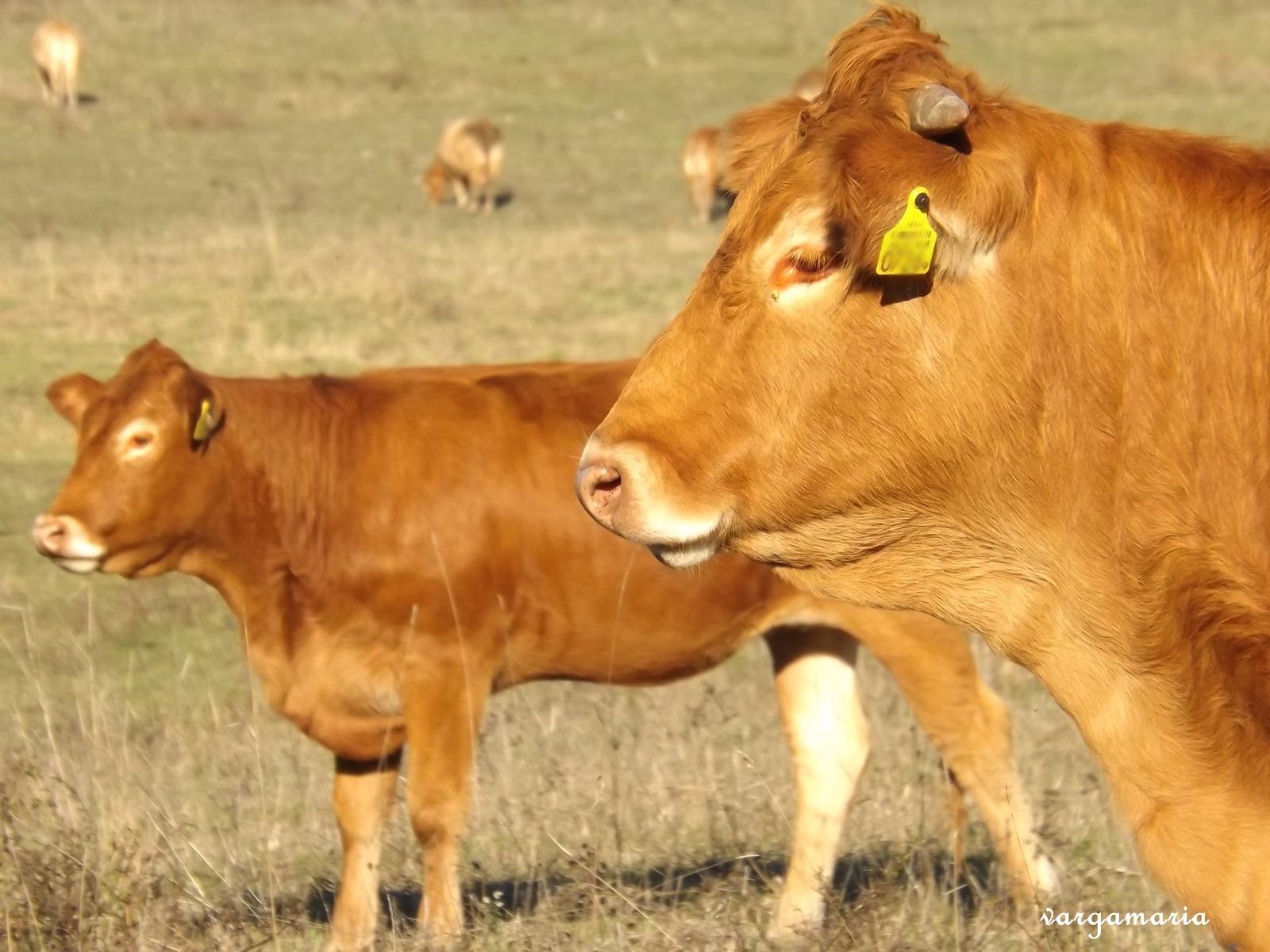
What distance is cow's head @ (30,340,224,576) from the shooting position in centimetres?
586

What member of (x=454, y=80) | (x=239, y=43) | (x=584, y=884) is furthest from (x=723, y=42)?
(x=584, y=884)

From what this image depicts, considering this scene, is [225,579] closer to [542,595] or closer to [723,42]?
[542,595]

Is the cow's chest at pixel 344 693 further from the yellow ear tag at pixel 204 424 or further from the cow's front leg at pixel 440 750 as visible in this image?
the yellow ear tag at pixel 204 424

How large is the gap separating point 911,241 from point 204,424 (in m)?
3.72

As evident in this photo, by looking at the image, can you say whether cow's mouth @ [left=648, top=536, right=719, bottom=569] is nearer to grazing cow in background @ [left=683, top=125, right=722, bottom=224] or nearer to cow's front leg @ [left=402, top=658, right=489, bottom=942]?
cow's front leg @ [left=402, top=658, right=489, bottom=942]

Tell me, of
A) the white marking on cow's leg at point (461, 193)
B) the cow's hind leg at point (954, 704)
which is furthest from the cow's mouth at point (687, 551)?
the white marking on cow's leg at point (461, 193)

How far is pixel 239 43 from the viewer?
3438cm

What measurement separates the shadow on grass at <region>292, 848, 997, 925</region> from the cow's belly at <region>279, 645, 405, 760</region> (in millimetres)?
496

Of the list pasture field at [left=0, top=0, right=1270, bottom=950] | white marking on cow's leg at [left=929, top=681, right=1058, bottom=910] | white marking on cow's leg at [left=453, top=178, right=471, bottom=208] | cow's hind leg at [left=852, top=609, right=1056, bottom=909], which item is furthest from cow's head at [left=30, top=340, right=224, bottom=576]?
white marking on cow's leg at [left=453, top=178, right=471, bottom=208]

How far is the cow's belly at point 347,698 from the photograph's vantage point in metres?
5.89

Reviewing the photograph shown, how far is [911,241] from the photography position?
2.83 m

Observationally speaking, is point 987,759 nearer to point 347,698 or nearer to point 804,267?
point 347,698

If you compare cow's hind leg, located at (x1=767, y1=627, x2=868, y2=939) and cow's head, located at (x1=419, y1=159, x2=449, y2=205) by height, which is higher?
cow's head, located at (x1=419, y1=159, x2=449, y2=205)

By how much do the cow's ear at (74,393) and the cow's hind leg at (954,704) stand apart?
9.05ft
